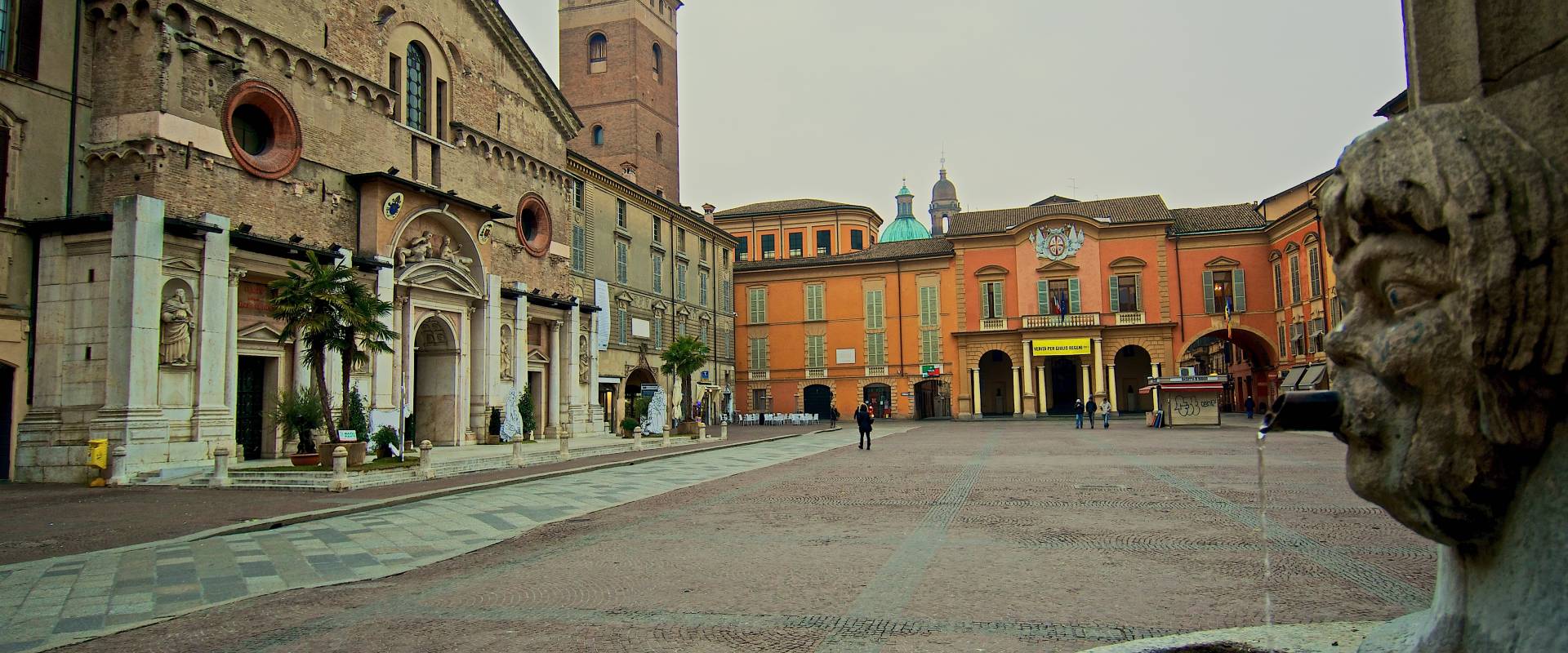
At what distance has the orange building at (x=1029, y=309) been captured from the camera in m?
50.8

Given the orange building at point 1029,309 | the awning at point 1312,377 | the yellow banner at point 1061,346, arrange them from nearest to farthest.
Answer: the awning at point 1312,377, the orange building at point 1029,309, the yellow banner at point 1061,346

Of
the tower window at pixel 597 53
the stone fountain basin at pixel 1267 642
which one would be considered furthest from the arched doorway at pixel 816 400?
the stone fountain basin at pixel 1267 642

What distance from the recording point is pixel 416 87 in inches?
1120

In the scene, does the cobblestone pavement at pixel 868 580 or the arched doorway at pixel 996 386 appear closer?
the cobblestone pavement at pixel 868 580

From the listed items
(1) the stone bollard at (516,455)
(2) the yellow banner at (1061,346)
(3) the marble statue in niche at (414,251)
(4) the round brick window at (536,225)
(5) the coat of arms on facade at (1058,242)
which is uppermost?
(5) the coat of arms on facade at (1058,242)

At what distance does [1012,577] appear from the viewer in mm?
7191

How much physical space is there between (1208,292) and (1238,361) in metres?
11.9

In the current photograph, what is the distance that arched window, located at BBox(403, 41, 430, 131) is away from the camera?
27984mm

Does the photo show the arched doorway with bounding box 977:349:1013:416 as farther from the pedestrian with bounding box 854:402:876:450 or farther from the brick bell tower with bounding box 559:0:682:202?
the pedestrian with bounding box 854:402:876:450

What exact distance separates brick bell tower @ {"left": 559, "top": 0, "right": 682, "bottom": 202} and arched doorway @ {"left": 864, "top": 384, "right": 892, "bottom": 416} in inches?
681

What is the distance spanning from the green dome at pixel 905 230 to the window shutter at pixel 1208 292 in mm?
31320

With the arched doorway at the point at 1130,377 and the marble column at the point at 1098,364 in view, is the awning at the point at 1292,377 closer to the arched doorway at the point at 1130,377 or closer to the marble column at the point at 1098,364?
the marble column at the point at 1098,364

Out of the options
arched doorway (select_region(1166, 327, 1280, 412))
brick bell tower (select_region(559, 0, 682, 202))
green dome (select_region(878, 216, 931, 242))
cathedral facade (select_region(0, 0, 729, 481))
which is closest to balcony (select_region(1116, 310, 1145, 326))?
arched doorway (select_region(1166, 327, 1280, 412))

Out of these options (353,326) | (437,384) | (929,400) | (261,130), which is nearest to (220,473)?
(353,326)
